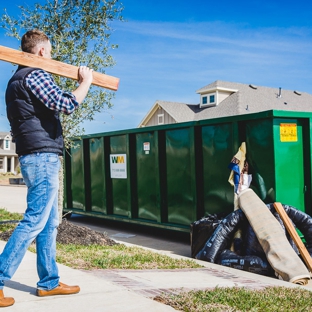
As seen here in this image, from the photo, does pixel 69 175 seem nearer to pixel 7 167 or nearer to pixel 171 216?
pixel 171 216

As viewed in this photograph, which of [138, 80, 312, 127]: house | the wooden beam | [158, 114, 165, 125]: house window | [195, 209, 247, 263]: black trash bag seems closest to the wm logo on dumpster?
[195, 209, 247, 263]: black trash bag

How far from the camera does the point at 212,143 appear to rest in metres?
7.93

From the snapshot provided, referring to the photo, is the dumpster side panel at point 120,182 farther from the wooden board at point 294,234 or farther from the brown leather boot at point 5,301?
the brown leather boot at point 5,301

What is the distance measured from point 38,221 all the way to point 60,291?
0.62 m

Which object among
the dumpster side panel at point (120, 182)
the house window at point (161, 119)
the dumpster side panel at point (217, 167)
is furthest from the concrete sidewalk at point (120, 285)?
the house window at point (161, 119)

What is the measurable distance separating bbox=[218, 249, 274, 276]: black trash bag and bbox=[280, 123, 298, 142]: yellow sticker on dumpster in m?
1.82

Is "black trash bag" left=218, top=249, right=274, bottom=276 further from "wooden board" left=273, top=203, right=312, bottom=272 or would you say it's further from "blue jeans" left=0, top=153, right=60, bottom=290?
"blue jeans" left=0, top=153, right=60, bottom=290

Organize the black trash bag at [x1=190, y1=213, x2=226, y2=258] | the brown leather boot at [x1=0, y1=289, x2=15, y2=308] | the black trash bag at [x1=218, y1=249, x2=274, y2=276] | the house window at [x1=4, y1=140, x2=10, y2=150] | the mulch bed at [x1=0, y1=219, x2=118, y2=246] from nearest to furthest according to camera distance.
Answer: the brown leather boot at [x1=0, y1=289, x2=15, y2=308], the black trash bag at [x1=218, y1=249, x2=274, y2=276], the black trash bag at [x1=190, y1=213, x2=226, y2=258], the mulch bed at [x1=0, y1=219, x2=118, y2=246], the house window at [x1=4, y1=140, x2=10, y2=150]

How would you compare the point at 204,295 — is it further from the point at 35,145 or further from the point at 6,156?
the point at 6,156

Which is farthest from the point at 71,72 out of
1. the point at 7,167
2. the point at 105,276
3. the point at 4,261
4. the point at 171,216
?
the point at 7,167

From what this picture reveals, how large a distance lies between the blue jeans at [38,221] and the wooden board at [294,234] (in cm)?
337

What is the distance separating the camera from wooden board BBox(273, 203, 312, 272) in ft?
19.9

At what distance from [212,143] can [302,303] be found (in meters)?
4.04

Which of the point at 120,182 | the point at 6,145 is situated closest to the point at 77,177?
the point at 120,182
